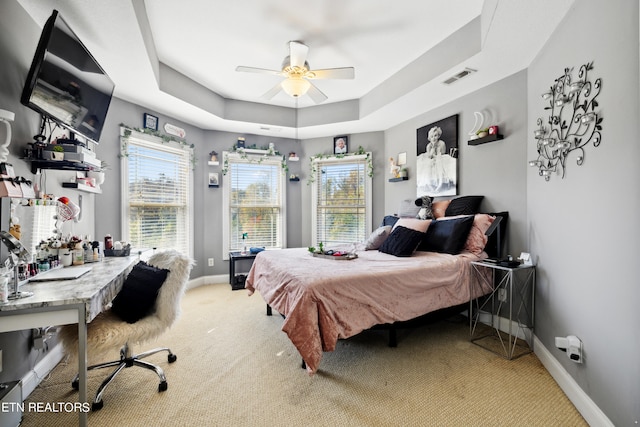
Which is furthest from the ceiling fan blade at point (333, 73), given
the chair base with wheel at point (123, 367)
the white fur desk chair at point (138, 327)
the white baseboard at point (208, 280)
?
the white baseboard at point (208, 280)

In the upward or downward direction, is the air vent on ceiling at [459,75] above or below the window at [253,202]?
above

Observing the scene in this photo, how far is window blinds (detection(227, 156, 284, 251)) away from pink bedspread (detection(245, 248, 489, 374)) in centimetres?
217

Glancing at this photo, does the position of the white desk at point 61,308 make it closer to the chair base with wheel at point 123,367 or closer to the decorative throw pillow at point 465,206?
the chair base with wheel at point 123,367

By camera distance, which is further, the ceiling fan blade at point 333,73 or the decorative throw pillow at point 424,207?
the decorative throw pillow at point 424,207

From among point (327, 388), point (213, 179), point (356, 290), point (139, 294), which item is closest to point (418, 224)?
point (356, 290)

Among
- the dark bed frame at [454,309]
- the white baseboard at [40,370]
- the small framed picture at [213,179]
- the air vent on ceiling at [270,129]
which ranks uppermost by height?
the air vent on ceiling at [270,129]

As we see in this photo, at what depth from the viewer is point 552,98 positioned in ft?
7.22

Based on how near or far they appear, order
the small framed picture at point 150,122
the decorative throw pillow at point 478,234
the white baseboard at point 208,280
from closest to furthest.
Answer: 1. the decorative throw pillow at point 478,234
2. the small framed picture at point 150,122
3. the white baseboard at point 208,280

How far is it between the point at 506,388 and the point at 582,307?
0.72 meters

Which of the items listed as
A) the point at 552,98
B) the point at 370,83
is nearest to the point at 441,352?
the point at 552,98

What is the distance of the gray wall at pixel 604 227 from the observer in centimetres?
136

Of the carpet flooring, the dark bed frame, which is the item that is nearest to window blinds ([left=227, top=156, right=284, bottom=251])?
the dark bed frame

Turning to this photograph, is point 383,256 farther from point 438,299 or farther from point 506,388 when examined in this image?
point 506,388

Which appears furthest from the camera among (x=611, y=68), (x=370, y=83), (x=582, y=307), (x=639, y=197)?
(x=370, y=83)
